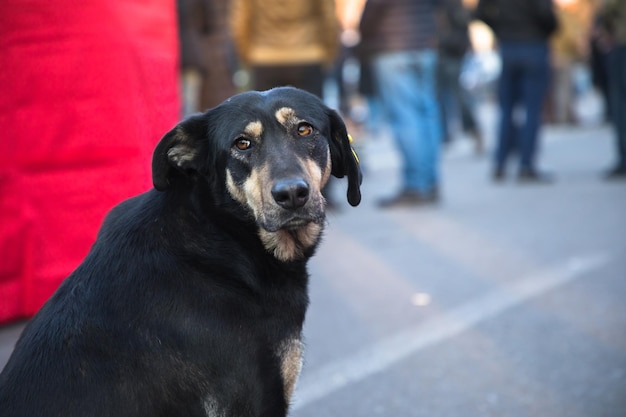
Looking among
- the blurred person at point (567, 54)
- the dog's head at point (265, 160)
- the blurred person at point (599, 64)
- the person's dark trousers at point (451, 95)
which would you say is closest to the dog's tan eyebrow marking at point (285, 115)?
the dog's head at point (265, 160)

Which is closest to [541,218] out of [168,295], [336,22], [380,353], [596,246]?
[596,246]

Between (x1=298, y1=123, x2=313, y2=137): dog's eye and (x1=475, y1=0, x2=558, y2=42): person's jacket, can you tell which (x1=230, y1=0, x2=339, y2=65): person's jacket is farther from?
(x1=298, y1=123, x2=313, y2=137): dog's eye

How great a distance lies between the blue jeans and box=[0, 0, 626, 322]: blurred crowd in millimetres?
14

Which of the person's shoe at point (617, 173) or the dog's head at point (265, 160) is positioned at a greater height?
the dog's head at point (265, 160)

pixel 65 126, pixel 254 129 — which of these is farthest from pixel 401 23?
pixel 254 129

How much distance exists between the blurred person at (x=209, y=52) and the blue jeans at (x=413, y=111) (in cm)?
167

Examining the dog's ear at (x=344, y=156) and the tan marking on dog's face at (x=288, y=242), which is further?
the dog's ear at (x=344, y=156)

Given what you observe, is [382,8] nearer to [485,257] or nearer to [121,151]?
[485,257]

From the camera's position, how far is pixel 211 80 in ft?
28.9

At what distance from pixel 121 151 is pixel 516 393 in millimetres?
2440

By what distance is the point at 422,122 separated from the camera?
8.41 metres

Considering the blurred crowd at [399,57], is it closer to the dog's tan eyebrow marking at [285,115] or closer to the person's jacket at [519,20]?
the person's jacket at [519,20]

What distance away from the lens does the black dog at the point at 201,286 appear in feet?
7.60

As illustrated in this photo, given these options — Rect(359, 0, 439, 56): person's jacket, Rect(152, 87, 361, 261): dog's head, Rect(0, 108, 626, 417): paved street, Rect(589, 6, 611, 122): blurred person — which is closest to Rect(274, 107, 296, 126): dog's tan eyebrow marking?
Rect(152, 87, 361, 261): dog's head
